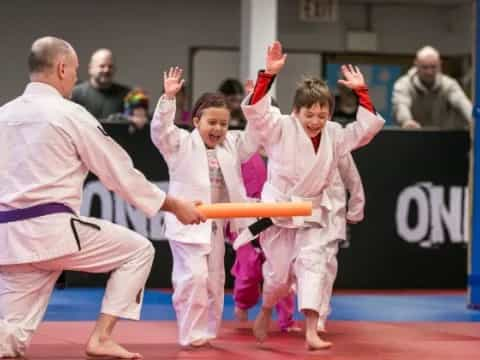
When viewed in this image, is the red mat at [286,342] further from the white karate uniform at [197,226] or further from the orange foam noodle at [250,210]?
the orange foam noodle at [250,210]

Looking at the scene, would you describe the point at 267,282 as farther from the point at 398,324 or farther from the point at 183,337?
the point at 398,324

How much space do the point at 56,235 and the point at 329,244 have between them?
6.49ft

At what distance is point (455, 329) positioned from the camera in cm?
743

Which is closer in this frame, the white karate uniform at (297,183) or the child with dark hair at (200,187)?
the child with dark hair at (200,187)

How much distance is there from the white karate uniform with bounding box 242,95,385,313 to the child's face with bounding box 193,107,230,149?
159 millimetres

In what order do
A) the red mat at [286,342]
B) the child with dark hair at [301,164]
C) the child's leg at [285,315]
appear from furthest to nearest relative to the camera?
the child's leg at [285,315]
the child with dark hair at [301,164]
the red mat at [286,342]

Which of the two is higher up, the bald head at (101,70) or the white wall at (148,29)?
the white wall at (148,29)

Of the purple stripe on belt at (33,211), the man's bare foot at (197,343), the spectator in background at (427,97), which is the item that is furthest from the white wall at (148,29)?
the purple stripe on belt at (33,211)

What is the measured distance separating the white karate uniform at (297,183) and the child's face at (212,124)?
0.52 ft

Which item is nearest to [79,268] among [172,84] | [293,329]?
[172,84]

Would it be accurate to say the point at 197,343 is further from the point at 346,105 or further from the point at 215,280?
the point at 346,105

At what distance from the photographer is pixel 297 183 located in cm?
666

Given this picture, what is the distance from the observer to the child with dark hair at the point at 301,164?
21.4 ft

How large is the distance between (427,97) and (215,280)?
4.59m
